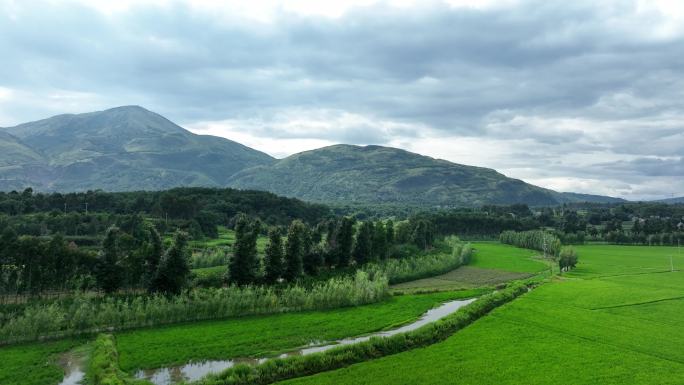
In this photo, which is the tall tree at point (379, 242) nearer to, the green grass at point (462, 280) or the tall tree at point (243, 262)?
the green grass at point (462, 280)

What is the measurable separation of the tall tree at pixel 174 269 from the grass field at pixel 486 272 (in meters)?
45.5

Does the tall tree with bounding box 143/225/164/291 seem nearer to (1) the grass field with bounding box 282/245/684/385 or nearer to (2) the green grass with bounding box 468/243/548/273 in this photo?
(1) the grass field with bounding box 282/245/684/385

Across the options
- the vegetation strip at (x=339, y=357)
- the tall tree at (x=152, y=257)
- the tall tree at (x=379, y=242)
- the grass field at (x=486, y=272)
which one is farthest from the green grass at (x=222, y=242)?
the vegetation strip at (x=339, y=357)

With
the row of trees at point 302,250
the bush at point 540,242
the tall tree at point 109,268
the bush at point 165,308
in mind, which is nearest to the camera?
the bush at point 165,308

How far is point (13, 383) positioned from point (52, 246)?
38.6m

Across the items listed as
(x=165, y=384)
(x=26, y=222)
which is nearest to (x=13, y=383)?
(x=165, y=384)

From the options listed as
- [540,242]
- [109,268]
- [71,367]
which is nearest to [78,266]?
[109,268]

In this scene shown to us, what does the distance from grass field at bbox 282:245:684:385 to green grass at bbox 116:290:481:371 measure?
12.3 meters

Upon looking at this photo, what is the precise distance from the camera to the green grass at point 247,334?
4884 cm

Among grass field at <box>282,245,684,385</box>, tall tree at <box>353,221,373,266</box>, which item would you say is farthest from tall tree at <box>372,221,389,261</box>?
grass field at <box>282,245,684,385</box>

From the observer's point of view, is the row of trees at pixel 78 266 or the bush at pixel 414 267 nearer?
the row of trees at pixel 78 266

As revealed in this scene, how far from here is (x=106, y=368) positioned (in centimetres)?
4278

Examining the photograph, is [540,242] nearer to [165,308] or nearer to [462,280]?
[462,280]

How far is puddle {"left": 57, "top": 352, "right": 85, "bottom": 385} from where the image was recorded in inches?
1647
